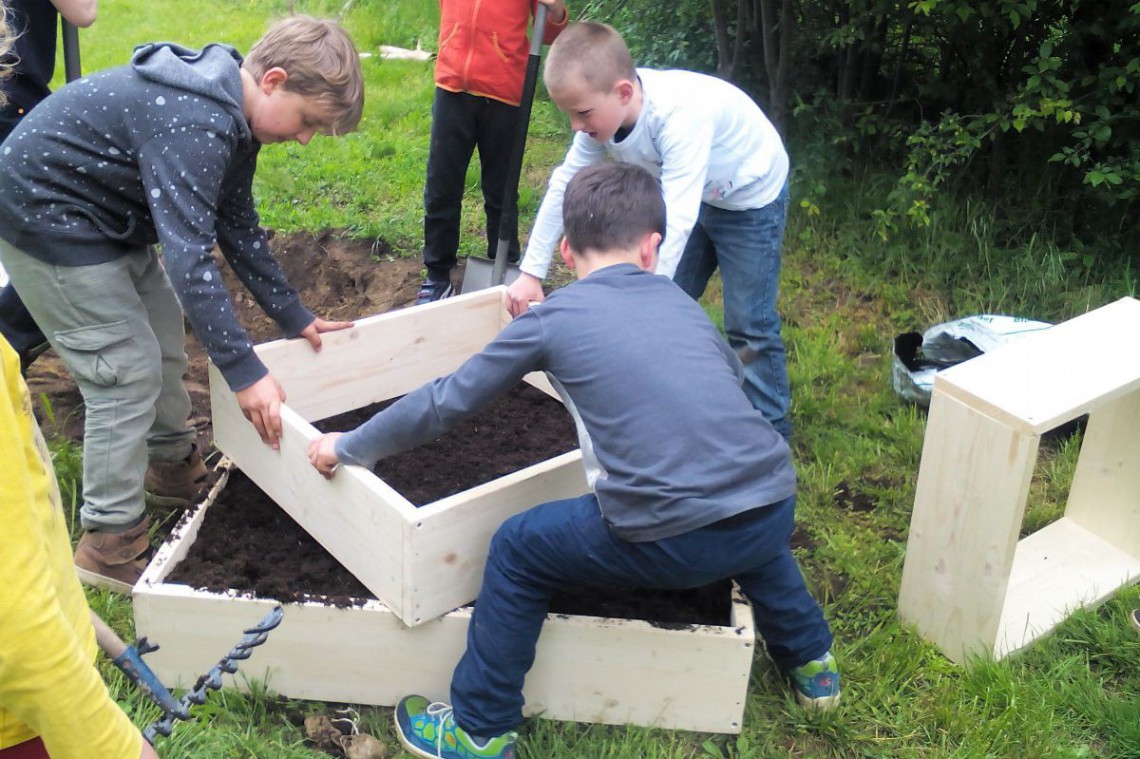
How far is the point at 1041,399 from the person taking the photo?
253 centimetres

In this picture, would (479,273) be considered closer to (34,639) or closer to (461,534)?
(461,534)

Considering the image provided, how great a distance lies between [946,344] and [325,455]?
2612mm

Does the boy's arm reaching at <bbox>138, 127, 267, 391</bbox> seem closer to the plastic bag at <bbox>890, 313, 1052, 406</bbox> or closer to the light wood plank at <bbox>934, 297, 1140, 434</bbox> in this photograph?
the light wood plank at <bbox>934, 297, 1140, 434</bbox>

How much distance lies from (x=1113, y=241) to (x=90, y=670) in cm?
460

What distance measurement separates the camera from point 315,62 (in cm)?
243

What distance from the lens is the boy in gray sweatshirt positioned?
6.97 feet

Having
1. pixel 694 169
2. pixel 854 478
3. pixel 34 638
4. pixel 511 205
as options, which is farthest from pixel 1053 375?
pixel 34 638

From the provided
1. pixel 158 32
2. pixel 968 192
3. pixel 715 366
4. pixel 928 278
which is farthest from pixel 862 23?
pixel 158 32

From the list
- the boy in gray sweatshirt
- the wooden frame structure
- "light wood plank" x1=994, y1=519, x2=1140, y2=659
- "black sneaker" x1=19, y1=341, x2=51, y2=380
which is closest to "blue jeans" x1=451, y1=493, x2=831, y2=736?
the boy in gray sweatshirt

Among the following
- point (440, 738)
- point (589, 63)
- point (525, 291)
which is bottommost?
point (440, 738)

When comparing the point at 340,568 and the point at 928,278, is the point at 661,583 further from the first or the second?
the point at 928,278

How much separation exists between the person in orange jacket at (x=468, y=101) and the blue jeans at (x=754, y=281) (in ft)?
4.09

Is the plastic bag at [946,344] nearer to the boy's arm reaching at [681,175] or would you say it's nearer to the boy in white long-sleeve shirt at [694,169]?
the boy in white long-sleeve shirt at [694,169]

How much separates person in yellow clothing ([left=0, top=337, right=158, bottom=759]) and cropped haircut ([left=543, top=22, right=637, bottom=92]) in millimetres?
1897
